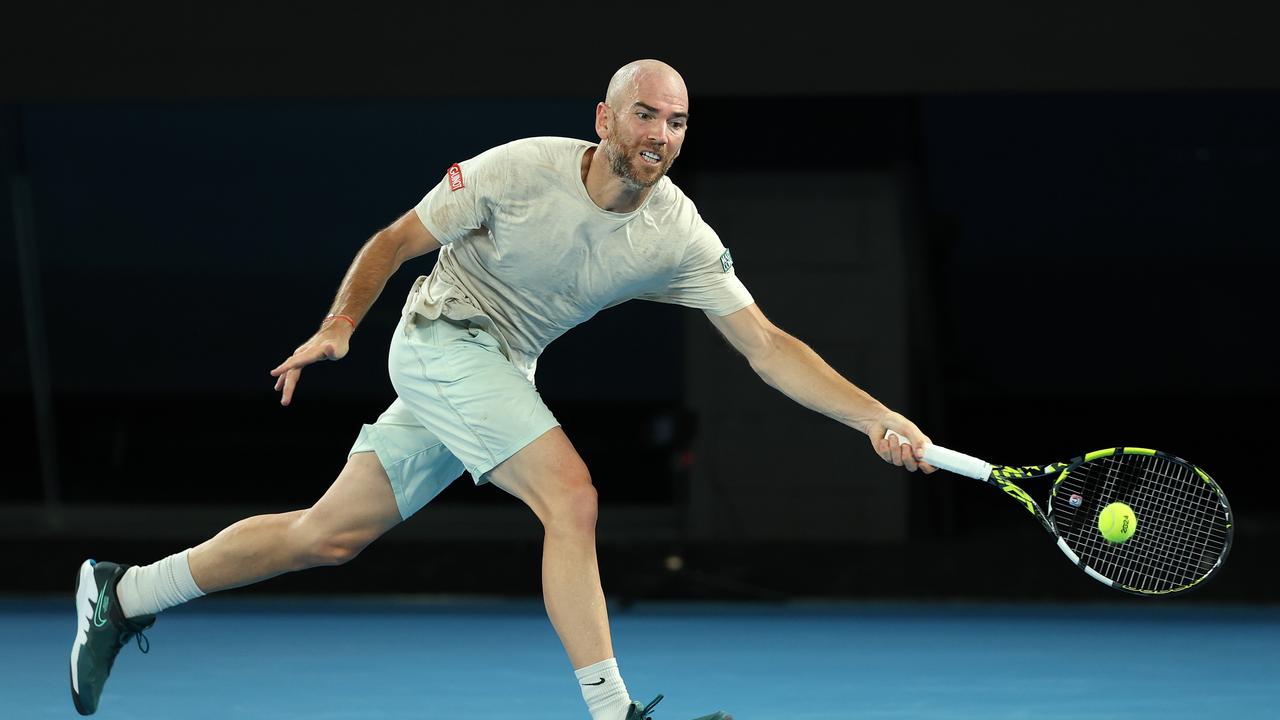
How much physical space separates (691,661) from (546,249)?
199 cm

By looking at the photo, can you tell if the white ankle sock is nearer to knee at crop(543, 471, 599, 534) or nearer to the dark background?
knee at crop(543, 471, 599, 534)

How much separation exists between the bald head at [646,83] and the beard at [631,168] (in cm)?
9

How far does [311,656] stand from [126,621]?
1.47 meters

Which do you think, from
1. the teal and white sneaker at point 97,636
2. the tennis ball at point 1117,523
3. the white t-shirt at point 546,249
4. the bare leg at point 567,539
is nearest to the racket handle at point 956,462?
the tennis ball at point 1117,523

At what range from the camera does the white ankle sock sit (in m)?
3.17

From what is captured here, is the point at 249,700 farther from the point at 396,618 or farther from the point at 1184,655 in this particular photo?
the point at 1184,655

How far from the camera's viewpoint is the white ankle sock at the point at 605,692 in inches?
125

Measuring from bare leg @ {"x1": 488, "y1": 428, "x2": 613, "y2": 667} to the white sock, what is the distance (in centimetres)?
82

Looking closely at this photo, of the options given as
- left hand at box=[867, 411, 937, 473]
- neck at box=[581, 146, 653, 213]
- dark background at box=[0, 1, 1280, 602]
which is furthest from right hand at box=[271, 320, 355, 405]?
dark background at box=[0, 1, 1280, 602]

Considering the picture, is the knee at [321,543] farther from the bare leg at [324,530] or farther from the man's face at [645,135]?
the man's face at [645,135]

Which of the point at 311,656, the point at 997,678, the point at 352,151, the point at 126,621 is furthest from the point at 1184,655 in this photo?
the point at 352,151

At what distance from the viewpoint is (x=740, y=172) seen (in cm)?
646

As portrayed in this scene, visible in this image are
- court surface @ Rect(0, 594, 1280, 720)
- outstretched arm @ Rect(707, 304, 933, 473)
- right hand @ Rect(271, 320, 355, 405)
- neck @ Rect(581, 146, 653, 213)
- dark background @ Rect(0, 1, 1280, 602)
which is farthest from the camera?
dark background @ Rect(0, 1, 1280, 602)

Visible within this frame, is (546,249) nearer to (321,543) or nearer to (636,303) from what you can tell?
(321,543)
